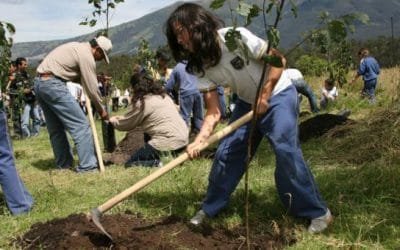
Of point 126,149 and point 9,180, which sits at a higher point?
point 9,180

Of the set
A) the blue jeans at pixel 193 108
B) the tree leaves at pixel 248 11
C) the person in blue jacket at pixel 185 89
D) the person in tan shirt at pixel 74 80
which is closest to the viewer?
the tree leaves at pixel 248 11

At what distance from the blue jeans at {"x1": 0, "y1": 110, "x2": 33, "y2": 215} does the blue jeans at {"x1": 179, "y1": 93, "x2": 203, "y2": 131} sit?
167 inches

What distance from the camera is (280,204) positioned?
3.99m

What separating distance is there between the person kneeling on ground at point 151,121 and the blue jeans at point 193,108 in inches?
84.0

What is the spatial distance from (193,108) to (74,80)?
2907 millimetres

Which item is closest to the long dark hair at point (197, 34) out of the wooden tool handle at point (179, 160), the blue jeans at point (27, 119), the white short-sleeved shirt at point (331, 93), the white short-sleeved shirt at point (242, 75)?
the white short-sleeved shirt at point (242, 75)

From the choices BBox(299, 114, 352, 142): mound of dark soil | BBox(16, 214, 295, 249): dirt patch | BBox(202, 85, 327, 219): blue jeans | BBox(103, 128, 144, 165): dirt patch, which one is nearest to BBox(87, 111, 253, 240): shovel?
BBox(16, 214, 295, 249): dirt patch

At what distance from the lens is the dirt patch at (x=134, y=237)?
328 cm

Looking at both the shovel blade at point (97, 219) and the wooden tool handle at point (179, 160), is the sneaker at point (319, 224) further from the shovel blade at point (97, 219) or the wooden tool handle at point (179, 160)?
the shovel blade at point (97, 219)

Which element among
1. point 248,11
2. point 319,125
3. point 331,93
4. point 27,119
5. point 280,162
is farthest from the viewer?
point 331,93

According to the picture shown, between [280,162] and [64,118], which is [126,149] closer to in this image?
[64,118]

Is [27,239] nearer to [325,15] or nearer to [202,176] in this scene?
[202,176]

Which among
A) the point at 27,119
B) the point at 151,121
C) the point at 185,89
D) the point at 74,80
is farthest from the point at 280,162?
the point at 27,119

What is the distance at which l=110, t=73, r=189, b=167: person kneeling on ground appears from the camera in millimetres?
6082
